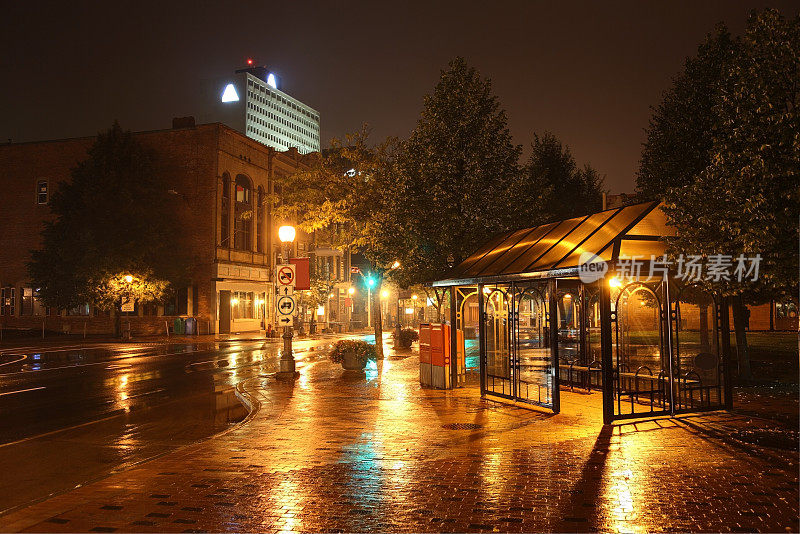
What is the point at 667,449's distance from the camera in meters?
8.84

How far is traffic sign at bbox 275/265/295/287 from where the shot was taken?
18.3 meters

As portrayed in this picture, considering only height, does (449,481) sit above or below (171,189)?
below

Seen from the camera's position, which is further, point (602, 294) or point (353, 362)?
point (353, 362)

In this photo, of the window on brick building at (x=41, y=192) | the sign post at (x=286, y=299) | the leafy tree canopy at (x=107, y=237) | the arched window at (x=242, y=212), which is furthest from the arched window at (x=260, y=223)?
the sign post at (x=286, y=299)

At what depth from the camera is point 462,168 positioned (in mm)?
18500

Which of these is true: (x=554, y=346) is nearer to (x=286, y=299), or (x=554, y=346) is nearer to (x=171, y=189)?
(x=286, y=299)

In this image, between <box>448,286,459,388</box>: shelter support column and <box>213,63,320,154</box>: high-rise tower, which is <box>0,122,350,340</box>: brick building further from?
<box>213,63,320,154</box>: high-rise tower

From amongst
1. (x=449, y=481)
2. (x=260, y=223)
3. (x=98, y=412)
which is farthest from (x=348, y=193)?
(x=260, y=223)

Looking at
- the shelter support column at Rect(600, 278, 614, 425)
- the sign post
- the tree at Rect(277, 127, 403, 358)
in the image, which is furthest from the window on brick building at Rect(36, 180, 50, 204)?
the shelter support column at Rect(600, 278, 614, 425)

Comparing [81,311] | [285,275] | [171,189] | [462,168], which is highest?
[171,189]

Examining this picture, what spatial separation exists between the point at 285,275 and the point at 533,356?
13541 millimetres

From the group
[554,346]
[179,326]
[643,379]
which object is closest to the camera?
[554,346]

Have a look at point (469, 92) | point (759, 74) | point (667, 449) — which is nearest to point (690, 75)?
point (469, 92)

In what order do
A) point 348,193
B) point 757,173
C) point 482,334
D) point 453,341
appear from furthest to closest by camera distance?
1. point 348,193
2. point 453,341
3. point 482,334
4. point 757,173
